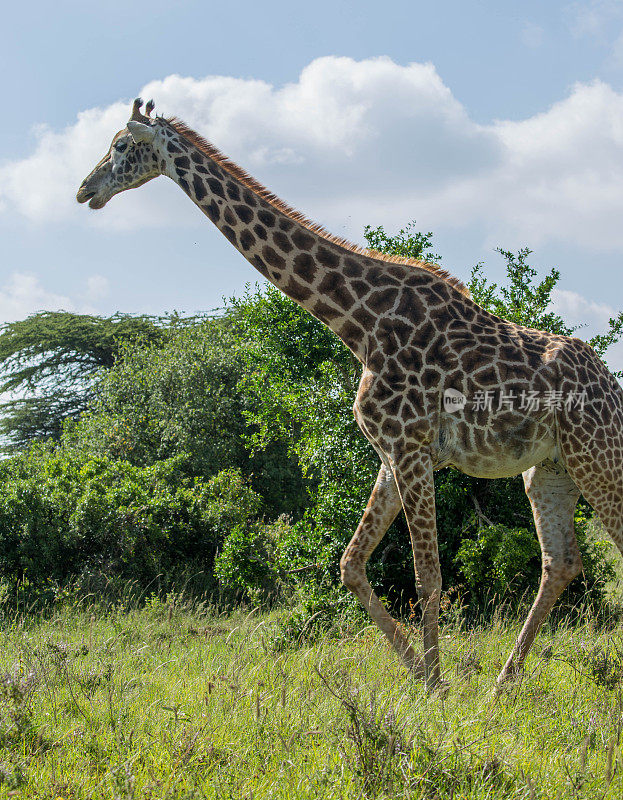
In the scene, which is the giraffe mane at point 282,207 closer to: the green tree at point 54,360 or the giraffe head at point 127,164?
the giraffe head at point 127,164

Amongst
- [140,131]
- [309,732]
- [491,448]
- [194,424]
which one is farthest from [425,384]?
[194,424]

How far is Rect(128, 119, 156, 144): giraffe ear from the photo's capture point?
251 inches

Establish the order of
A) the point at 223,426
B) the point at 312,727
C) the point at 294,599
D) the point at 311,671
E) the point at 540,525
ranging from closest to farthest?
1. the point at 312,727
2. the point at 311,671
3. the point at 540,525
4. the point at 294,599
5. the point at 223,426

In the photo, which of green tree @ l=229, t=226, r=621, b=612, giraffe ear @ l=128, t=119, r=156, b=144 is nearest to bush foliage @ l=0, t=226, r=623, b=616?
green tree @ l=229, t=226, r=621, b=612

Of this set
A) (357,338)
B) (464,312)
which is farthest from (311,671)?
(464,312)

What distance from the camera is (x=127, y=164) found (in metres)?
6.55

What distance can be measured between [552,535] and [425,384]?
1.95m

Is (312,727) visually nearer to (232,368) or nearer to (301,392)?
(301,392)

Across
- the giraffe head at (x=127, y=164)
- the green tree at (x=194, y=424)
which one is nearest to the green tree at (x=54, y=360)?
the green tree at (x=194, y=424)

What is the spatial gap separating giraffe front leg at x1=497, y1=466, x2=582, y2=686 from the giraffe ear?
459 cm

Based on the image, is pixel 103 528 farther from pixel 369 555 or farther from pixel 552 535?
pixel 552 535

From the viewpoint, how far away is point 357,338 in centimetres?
609

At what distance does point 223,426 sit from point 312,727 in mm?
14477

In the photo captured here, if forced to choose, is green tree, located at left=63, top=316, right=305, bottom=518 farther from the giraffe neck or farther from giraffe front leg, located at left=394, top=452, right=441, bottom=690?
giraffe front leg, located at left=394, top=452, right=441, bottom=690
